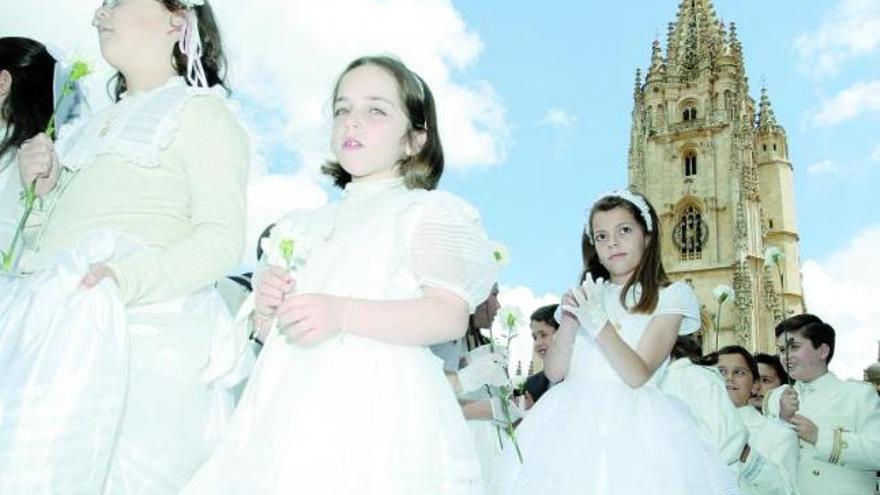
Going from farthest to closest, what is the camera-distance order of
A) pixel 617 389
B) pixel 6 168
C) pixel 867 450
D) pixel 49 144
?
pixel 867 450 → pixel 617 389 → pixel 6 168 → pixel 49 144

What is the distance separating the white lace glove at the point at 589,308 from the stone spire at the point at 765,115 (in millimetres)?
55730

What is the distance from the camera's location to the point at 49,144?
2623mm

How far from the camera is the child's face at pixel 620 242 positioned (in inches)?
163

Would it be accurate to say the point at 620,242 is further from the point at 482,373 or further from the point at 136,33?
the point at 136,33

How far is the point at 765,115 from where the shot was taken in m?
55.6

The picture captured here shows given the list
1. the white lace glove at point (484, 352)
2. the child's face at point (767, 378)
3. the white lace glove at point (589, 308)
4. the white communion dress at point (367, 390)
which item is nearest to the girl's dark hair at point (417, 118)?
the white communion dress at point (367, 390)

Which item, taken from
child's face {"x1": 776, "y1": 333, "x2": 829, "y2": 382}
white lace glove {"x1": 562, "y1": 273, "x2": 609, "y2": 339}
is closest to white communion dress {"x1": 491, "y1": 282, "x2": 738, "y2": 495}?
white lace glove {"x1": 562, "y1": 273, "x2": 609, "y2": 339}

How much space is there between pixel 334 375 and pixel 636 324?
2.35 m

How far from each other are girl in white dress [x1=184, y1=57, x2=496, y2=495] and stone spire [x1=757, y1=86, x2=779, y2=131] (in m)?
57.2

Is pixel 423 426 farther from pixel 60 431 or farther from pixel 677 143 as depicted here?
pixel 677 143

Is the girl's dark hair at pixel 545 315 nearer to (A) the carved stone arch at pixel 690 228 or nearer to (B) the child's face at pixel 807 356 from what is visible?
(B) the child's face at pixel 807 356

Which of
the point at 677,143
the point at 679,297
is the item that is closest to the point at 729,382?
the point at 679,297

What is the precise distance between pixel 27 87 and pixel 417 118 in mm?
2033

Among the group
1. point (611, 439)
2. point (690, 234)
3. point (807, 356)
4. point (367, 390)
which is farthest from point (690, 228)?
point (367, 390)
